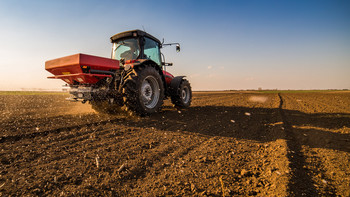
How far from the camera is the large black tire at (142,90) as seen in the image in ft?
12.6

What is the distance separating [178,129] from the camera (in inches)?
132

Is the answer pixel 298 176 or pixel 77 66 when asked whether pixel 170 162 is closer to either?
pixel 298 176

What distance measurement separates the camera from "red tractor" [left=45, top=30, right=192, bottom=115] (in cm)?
371

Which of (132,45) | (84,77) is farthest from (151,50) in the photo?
(84,77)

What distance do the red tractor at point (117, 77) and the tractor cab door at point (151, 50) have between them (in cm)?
6

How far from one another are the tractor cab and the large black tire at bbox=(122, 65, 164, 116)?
823mm

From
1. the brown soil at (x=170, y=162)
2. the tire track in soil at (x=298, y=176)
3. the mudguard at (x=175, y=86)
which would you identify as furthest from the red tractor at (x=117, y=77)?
the tire track in soil at (x=298, y=176)

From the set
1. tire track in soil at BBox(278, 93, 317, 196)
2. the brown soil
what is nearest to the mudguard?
the brown soil

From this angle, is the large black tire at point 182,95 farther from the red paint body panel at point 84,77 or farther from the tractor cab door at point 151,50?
the red paint body panel at point 84,77

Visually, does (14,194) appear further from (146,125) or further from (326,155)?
(326,155)

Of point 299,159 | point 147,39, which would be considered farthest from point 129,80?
point 299,159

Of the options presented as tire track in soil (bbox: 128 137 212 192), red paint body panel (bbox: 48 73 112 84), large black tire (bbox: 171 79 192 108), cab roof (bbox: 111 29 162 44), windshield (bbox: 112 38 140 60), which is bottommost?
tire track in soil (bbox: 128 137 212 192)

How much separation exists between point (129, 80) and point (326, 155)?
3850 mm

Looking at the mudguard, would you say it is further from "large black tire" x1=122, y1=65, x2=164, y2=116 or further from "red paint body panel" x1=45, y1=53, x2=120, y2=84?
"red paint body panel" x1=45, y1=53, x2=120, y2=84
